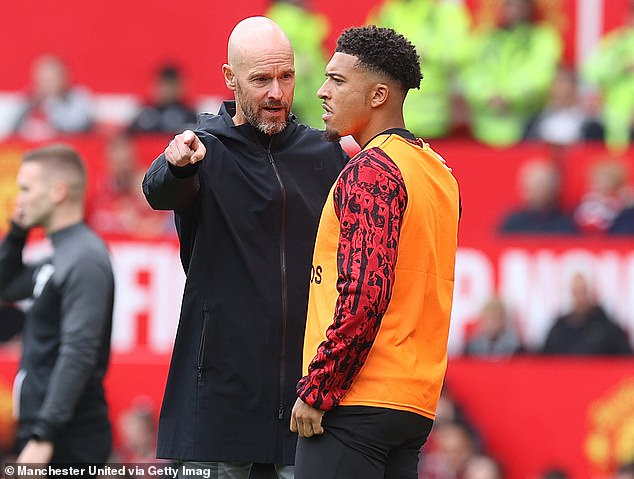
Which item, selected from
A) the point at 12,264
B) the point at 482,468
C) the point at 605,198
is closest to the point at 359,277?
the point at 12,264

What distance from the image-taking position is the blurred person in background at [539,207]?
11.0m

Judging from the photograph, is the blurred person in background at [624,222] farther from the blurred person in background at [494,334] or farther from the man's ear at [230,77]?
the man's ear at [230,77]

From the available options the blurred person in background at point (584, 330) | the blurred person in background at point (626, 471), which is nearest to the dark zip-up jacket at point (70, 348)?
the blurred person in background at point (626, 471)

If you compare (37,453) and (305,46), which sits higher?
(305,46)

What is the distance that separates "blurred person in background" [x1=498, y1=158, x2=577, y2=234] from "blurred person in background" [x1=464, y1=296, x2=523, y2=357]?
4.15ft

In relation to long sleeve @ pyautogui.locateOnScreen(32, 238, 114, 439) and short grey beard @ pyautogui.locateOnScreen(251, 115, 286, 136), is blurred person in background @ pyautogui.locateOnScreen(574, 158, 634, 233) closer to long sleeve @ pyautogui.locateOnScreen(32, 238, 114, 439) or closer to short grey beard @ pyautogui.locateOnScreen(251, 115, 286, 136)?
long sleeve @ pyautogui.locateOnScreen(32, 238, 114, 439)

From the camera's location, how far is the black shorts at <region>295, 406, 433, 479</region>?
4.39 metres

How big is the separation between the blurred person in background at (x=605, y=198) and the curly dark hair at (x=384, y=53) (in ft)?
21.6

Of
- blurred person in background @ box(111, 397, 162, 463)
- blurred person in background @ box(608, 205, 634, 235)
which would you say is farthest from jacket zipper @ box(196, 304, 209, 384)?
blurred person in background @ box(608, 205, 634, 235)

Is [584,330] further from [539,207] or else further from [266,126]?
[266,126]

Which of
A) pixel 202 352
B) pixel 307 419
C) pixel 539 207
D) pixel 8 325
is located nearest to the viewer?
pixel 307 419

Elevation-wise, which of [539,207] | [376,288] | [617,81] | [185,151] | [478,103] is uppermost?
[617,81]

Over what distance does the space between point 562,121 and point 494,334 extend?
333 cm

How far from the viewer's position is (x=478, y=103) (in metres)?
12.7
